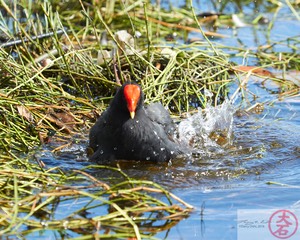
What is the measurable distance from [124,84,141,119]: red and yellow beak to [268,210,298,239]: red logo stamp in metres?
1.25

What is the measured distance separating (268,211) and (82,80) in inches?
94.6

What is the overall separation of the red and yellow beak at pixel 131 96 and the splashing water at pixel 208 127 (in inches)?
25.7

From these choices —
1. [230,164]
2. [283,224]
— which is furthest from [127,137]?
[283,224]

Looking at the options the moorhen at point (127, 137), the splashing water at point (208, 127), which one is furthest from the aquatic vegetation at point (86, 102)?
the moorhen at point (127, 137)

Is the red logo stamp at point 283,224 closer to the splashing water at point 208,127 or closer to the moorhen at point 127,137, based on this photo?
the moorhen at point 127,137

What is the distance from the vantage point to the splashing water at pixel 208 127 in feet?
18.1

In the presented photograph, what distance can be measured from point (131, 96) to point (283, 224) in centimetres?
140

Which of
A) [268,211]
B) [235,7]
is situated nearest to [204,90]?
[268,211]

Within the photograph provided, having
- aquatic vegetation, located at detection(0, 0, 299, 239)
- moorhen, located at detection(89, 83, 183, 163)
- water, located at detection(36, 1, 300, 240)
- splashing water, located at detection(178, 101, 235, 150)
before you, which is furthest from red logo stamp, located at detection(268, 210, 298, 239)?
splashing water, located at detection(178, 101, 235, 150)

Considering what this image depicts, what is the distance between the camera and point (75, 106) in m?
5.58

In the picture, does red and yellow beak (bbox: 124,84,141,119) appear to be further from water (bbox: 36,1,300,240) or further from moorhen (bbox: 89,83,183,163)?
water (bbox: 36,1,300,240)

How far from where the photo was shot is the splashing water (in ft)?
18.1

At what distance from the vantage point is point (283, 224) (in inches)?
154

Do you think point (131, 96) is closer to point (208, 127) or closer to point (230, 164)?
point (230, 164)
